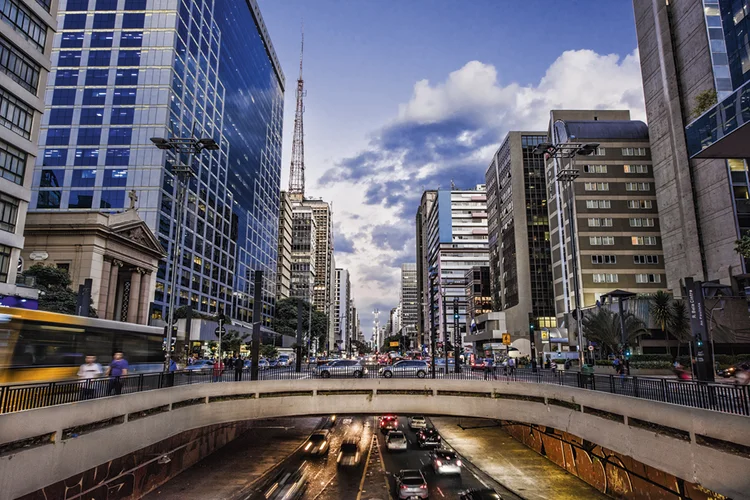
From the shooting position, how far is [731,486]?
12.8 metres

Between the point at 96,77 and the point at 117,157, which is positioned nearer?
the point at 117,157

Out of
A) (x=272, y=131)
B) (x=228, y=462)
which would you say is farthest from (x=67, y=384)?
(x=272, y=131)

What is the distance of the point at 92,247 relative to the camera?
50594mm

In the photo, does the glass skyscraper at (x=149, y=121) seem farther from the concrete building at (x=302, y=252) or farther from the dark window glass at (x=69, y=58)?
the concrete building at (x=302, y=252)

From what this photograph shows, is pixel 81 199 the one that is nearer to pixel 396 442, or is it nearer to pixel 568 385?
pixel 396 442

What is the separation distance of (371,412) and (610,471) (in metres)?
12.9

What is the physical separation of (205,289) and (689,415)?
8696 centimetres

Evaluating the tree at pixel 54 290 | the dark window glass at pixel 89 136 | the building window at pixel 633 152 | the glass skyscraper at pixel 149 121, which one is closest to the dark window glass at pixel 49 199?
the glass skyscraper at pixel 149 121

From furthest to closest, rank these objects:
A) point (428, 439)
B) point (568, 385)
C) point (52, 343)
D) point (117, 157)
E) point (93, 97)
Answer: point (93, 97) → point (117, 157) → point (428, 439) → point (568, 385) → point (52, 343)

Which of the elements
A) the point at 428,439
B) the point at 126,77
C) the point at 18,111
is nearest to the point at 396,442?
the point at 428,439

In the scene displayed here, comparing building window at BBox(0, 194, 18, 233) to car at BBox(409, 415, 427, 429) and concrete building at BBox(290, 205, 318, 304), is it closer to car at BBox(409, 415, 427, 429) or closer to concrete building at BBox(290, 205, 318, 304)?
car at BBox(409, 415, 427, 429)

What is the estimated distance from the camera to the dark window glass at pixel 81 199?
2874 inches

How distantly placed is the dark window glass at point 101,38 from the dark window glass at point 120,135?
17.2 meters

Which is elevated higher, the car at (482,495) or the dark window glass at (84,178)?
the dark window glass at (84,178)
